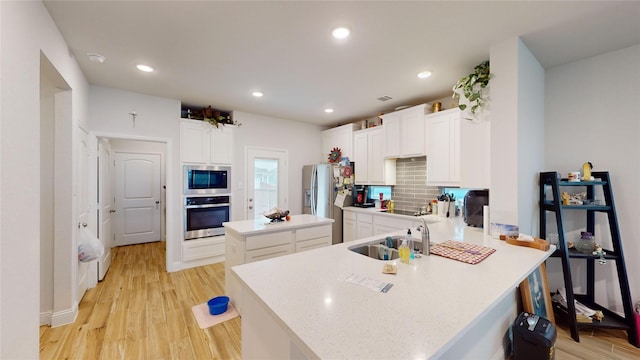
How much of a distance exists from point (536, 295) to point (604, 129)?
5.47ft

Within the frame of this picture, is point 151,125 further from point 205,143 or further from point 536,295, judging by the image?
point 536,295

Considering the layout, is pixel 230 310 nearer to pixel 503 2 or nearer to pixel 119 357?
pixel 119 357

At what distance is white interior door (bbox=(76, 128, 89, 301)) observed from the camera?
104 inches

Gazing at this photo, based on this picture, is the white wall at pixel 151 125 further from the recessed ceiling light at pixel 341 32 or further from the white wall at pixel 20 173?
the recessed ceiling light at pixel 341 32

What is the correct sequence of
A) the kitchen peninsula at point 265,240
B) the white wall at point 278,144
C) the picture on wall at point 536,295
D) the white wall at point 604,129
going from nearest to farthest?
the picture on wall at point 536,295
the white wall at point 604,129
the kitchen peninsula at point 265,240
the white wall at point 278,144

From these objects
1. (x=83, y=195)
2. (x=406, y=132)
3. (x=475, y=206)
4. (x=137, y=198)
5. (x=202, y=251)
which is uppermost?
(x=406, y=132)

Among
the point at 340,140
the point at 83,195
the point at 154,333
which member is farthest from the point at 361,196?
the point at 83,195

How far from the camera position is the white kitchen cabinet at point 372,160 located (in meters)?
4.18

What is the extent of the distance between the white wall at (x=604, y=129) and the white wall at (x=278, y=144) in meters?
3.64

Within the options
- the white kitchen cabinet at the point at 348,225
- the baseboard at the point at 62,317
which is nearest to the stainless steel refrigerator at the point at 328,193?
the white kitchen cabinet at the point at 348,225

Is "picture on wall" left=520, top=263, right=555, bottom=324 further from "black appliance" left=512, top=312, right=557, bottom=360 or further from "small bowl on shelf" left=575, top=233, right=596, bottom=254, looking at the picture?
"small bowl on shelf" left=575, top=233, right=596, bottom=254

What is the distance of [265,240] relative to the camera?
251 cm

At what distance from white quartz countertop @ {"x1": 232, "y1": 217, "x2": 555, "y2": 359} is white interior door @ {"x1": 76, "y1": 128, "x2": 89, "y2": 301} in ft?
7.94

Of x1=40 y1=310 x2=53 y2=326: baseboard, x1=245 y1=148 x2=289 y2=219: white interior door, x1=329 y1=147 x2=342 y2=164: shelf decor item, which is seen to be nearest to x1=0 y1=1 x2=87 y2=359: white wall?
x1=40 y1=310 x2=53 y2=326: baseboard
